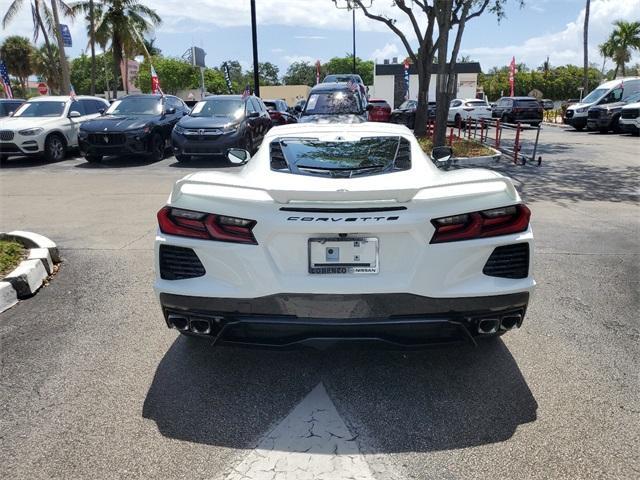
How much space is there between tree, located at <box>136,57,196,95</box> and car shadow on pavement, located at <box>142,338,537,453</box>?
7872 centimetres

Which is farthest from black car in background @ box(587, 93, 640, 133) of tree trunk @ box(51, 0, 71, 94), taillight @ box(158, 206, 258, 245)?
tree trunk @ box(51, 0, 71, 94)

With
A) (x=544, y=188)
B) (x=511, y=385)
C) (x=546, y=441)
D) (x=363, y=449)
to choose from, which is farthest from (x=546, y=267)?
(x=544, y=188)

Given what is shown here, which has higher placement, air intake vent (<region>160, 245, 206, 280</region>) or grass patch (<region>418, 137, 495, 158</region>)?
air intake vent (<region>160, 245, 206, 280</region>)

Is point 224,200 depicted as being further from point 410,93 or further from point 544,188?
point 410,93

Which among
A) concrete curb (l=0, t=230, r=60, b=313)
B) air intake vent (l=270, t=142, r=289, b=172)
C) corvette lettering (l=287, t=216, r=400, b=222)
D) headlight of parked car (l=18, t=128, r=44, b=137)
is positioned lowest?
concrete curb (l=0, t=230, r=60, b=313)

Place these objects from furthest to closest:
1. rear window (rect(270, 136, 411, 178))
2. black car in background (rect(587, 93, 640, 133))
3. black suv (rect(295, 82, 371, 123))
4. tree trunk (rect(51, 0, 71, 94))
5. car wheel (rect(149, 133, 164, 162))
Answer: tree trunk (rect(51, 0, 71, 94)), black car in background (rect(587, 93, 640, 133)), car wheel (rect(149, 133, 164, 162)), black suv (rect(295, 82, 371, 123)), rear window (rect(270, 136, 411, 178))

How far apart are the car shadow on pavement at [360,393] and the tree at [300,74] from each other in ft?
412

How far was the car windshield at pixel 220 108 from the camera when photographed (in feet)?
46.6

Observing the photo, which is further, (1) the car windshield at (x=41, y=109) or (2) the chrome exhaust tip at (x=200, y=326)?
(1) the car windshield at (x=41, y=109)

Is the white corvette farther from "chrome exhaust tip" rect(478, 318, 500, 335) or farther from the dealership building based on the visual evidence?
the dealership building

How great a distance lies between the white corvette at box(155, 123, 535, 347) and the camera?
2805mm

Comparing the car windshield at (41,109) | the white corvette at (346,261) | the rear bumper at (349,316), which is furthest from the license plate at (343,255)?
the car windshield at (41,109)

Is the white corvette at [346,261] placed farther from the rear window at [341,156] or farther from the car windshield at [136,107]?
the car windshield at [136,107]

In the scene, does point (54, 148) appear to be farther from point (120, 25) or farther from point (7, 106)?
point (120, 25)
